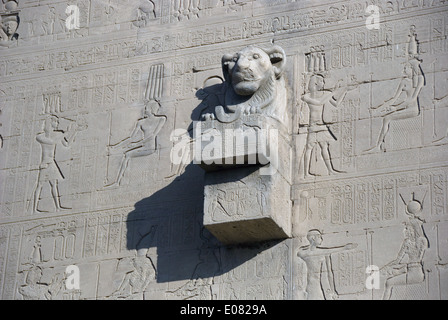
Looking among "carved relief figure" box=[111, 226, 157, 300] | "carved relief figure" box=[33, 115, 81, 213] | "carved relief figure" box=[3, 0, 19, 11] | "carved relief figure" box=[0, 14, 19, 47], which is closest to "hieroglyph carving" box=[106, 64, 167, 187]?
"carved relief figure" box=[33, 115, 81, 213]

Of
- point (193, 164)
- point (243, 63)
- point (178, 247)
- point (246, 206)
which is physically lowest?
point (178, 247)

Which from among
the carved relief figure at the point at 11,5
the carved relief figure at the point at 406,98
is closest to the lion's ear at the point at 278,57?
the carved relief figure at the point at 406,98

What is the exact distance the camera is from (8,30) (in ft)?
45.6

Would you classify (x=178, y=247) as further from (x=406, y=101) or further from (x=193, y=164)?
(x=406, y=101)

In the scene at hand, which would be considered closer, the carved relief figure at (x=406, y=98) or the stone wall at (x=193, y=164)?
the stone wall at (x=193, y=164)

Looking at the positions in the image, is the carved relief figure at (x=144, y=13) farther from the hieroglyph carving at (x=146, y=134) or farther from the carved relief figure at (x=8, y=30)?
the carved relief figure at (x=8, y=30)

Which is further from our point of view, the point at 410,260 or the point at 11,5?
the point at 11,5

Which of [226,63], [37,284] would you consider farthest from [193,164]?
[37,284]

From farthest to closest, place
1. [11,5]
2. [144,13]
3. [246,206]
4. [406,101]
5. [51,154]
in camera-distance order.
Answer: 1. [11,5]
2. [144,13]
3. [51,154]
4. [406,101]
5. [246,206]

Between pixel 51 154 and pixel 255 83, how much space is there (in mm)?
2334

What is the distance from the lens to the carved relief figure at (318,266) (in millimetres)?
11367

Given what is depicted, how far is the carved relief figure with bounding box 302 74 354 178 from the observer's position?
11.9 meters

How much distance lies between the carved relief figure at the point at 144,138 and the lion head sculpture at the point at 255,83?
85 centimetres

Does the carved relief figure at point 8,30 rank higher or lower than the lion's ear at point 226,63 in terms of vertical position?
higher
